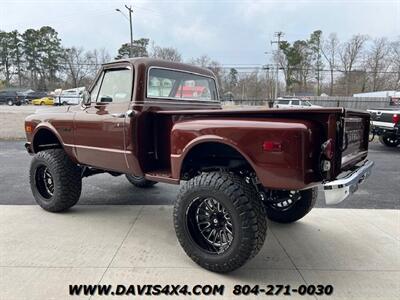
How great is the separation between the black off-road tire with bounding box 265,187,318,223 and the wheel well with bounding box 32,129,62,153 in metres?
3.15

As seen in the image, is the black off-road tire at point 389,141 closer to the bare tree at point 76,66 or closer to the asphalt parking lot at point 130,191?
the asphalt parking lot at point 130,191

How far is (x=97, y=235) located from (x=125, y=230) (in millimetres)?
349

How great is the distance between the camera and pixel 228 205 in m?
3.25

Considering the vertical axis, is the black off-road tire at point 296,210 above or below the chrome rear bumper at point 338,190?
below

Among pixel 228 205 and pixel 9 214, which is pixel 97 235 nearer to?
pixel 9 214

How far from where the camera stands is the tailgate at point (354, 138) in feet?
11.1

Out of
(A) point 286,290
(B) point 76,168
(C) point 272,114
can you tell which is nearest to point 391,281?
(A) point 286,290

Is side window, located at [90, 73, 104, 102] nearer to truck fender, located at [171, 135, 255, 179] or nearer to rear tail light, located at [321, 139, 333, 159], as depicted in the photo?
truck fender, located at [171, 135, 255, 179]

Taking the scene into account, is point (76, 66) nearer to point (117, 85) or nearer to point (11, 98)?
point (11, 98)

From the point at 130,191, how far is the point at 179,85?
8.03 ft

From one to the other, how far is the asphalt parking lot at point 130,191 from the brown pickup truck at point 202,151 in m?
0.85

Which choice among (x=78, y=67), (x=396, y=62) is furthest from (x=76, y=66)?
(x=396, y=62)

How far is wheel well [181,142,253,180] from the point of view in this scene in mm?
3698

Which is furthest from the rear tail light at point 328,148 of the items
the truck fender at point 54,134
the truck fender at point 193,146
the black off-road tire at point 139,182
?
the black off-road tire at point 139,182
